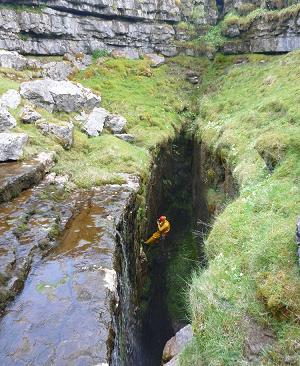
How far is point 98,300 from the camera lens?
26.3ft

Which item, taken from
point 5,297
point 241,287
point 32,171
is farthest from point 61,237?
point 241,287

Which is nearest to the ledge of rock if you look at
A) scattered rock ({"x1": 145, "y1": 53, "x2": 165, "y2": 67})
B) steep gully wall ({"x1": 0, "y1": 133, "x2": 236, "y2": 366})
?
steep gully wall ({"x1": 0, "y1": 133, "x2": 236, "y2": 366})

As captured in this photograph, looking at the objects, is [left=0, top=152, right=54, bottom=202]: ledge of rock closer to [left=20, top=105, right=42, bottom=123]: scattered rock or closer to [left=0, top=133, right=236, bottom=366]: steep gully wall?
[left=0, top=133, right=236, bottom=366]: steep gully wall

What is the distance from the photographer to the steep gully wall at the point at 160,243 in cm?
1138

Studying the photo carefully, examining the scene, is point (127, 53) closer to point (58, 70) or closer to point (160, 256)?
point (58, 70)

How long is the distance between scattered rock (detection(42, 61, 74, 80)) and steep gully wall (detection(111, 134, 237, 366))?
33.3ft

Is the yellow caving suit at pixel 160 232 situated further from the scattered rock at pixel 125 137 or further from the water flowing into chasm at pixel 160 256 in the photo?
the scattered rock at pixel 125 137

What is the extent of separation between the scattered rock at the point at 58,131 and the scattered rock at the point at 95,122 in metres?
2.39

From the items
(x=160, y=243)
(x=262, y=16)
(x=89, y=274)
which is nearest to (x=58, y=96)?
(x=160, y=243)

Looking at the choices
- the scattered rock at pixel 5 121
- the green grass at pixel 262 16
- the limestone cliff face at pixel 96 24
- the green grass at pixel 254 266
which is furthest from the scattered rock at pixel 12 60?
the green grass at pixel 262 16

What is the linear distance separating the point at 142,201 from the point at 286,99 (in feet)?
27.2

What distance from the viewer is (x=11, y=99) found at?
19.2 meters

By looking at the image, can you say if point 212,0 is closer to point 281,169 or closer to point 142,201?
point 142,201

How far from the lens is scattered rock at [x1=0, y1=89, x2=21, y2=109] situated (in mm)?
18784
